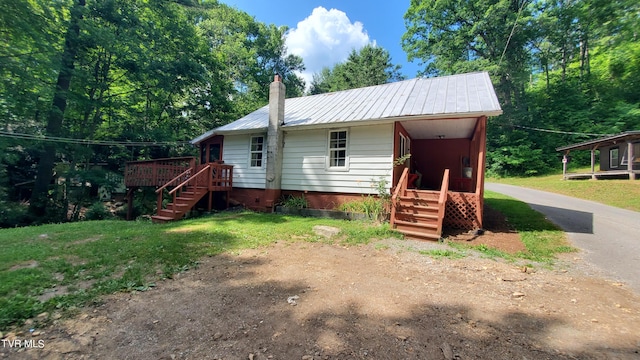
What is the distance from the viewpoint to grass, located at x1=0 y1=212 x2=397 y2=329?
3.36 metres

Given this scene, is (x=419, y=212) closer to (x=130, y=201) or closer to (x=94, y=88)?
(x=130, y=201)

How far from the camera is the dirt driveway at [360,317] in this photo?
2.32 meters

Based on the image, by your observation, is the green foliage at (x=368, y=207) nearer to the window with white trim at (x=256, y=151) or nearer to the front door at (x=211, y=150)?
the window with white trim at (x=256, y=151)

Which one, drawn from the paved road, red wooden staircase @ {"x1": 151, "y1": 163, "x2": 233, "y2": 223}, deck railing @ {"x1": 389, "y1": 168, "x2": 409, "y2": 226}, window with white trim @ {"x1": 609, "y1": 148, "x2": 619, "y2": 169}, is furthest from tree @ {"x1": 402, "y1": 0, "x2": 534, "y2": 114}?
red wooden staircase @ {"x1": 151, "y1": 163, "x2": 233, "y2": 223}

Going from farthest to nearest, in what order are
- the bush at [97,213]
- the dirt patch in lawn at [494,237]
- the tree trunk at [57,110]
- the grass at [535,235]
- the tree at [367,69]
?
1. the tree at [367,69]
2. the bush at [97,213]
3. the tree trunk at [57,110]
4. the dirt patch in lawn at [494,237]
5. the grass at [535,235]

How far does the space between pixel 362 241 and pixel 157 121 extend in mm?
Result: 18532

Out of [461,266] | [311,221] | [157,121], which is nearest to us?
[461,266]

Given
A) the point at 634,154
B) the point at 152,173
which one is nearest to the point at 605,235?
the point at 152,173

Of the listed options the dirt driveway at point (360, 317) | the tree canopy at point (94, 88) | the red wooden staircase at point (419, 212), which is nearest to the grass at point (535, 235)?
the dirt driveway at point (360, 317)

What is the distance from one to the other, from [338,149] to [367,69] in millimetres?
21911

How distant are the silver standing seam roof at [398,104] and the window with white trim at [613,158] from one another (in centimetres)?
1654

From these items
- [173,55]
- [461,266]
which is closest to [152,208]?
[173,55]

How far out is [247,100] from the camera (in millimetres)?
26938

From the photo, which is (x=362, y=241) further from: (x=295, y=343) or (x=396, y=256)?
(x=295, y=343)
